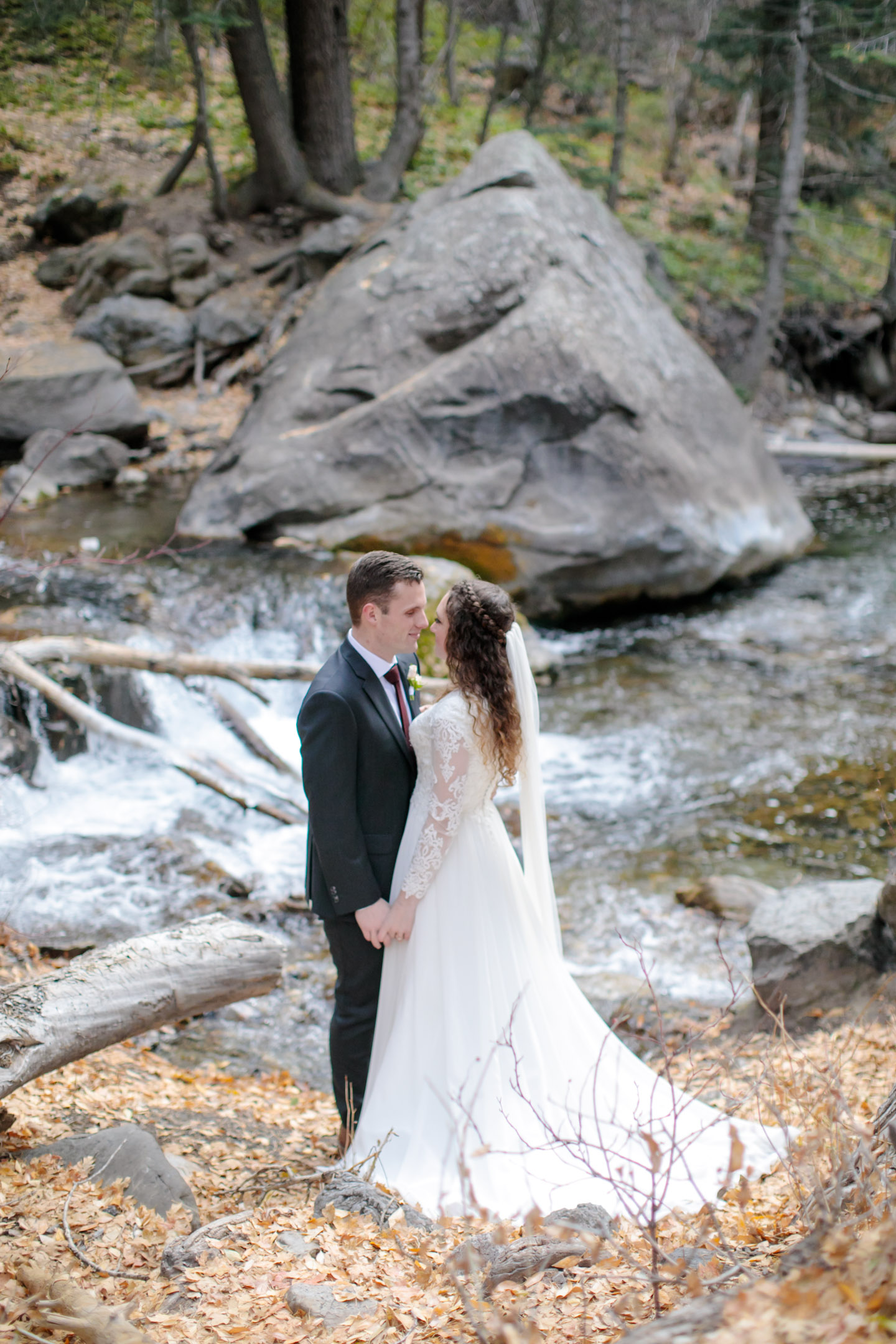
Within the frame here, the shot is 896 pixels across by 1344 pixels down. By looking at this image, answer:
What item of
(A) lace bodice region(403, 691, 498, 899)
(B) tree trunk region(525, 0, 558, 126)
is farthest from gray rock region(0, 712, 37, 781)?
(B) tree trunk region(525, 0, 558, 126)

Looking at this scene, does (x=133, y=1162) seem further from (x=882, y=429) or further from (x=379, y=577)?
(x=882, y=429)

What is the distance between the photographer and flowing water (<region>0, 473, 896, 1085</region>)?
5285mm

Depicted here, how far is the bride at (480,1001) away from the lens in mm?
3051

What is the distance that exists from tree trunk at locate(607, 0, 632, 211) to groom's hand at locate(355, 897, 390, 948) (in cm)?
1853

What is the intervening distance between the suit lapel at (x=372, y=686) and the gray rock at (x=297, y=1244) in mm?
1521

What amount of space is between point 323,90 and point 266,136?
5.49 ft

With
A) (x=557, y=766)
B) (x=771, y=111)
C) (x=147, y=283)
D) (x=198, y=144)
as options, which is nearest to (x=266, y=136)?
(x=198, y=144)

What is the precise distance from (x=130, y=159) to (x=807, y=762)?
16.1m

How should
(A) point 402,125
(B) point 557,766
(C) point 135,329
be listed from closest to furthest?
(B) point 557,766 < (C) point 135,329 < (A) point 402,125

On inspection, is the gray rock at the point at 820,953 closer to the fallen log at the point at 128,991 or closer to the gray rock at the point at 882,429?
the fallen log at the point at 128,991

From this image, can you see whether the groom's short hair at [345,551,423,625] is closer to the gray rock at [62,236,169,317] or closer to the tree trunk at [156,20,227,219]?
the gray rock at [62,236,169,317]

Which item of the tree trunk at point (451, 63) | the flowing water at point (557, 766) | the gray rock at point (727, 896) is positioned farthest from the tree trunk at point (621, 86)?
the gray rock at point (727, 896)

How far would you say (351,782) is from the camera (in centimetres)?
311

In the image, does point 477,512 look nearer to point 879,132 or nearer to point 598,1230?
point 598,1230
